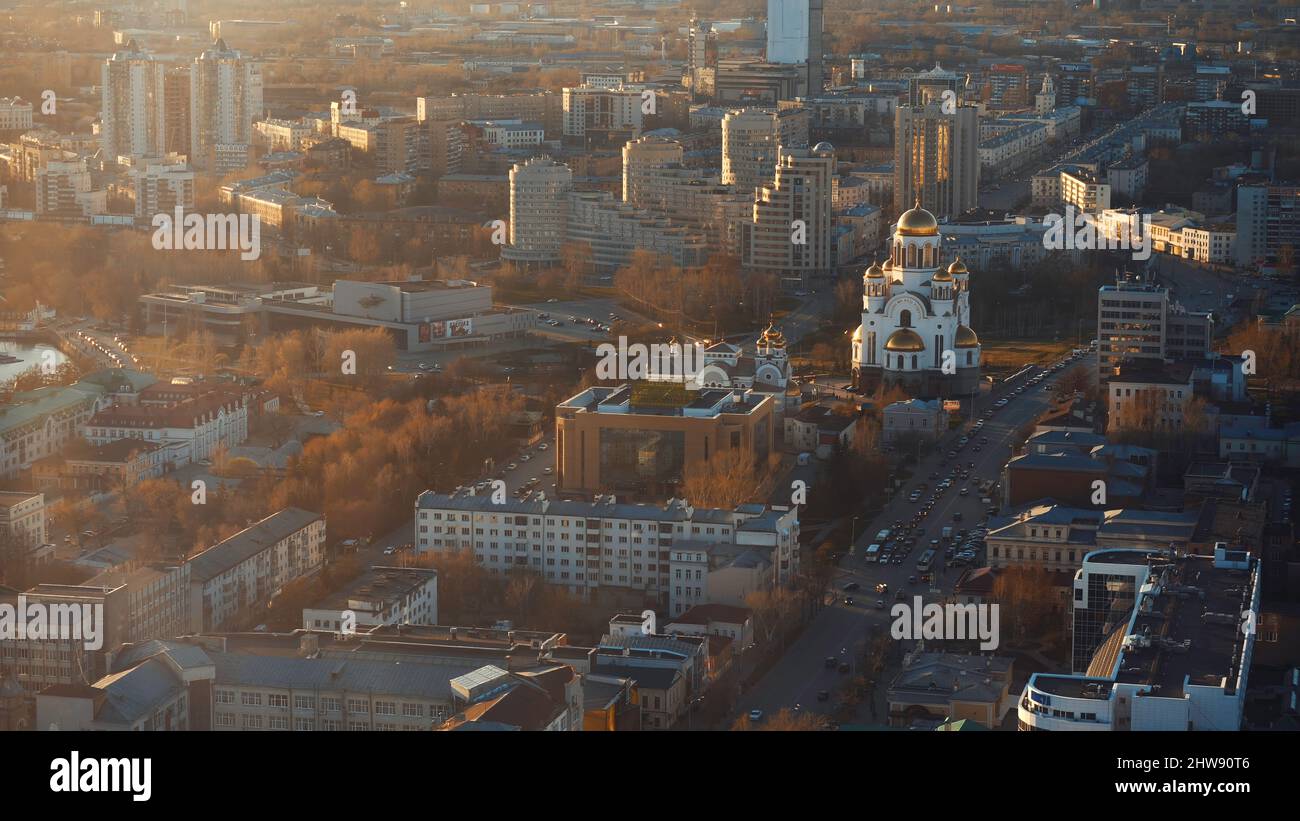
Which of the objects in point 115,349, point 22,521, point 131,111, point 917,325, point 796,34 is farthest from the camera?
point 796,34

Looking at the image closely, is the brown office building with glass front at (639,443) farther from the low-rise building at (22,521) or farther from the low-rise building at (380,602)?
the low-rise building at (22,521)

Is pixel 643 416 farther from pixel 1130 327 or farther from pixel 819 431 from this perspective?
pixel 1130 327

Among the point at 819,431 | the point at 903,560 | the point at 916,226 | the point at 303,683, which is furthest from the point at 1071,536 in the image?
the point at 916,226

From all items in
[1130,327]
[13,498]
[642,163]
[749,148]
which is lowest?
[13,498]

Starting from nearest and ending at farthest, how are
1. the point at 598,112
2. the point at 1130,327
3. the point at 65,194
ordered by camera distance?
the point at 1130,327, the point at 65,194, the point at 598,112

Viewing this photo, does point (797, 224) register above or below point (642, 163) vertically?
below

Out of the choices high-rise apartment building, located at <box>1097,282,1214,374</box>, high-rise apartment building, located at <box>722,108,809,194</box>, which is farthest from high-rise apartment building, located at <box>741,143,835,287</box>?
high-rise apartment building, located at <box>1097,282,1214,374</box>

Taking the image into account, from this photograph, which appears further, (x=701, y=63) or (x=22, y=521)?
(x=701, y=63)
